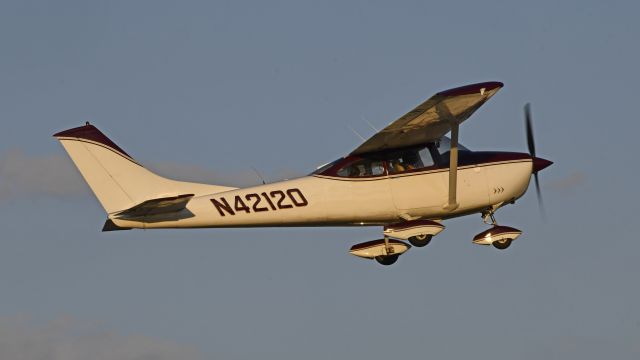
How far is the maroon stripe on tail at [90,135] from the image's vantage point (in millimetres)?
22953

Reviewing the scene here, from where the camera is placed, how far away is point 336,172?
23.2m

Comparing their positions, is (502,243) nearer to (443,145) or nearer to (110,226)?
(443,145)

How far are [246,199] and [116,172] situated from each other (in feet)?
6.51

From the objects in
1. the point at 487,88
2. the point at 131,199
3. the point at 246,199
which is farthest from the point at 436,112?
the point at 131,199

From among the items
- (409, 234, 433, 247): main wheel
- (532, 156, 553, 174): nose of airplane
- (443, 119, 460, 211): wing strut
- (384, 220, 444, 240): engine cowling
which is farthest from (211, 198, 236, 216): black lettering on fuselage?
(532, 156, 553, 174): nose of airplane

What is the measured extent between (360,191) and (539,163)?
10.3 feet

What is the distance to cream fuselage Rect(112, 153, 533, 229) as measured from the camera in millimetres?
22766

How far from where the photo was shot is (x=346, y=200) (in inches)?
909

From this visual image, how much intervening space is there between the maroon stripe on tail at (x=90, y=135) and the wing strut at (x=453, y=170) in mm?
4935

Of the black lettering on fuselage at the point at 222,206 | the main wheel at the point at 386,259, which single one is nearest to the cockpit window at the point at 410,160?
the main wheel at the point at 386,259

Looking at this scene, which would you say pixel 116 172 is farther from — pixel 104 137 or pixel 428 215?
pixel 428 215

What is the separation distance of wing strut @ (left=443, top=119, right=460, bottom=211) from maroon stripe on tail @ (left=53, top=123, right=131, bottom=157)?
4935 millimetres

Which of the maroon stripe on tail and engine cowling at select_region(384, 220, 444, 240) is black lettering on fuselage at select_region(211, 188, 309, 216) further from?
the maroon stripe on tail

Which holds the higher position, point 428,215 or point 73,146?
point 73,146
